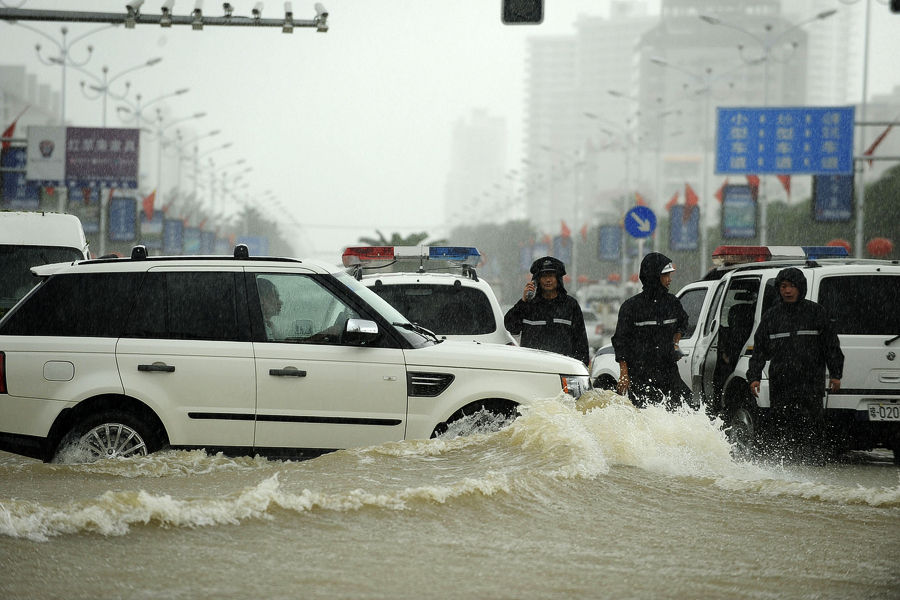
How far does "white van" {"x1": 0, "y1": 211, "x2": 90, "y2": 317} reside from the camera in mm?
14156

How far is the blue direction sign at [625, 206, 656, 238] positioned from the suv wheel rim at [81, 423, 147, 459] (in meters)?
13.7

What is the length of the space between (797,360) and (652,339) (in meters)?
1.14

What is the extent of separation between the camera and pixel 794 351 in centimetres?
930

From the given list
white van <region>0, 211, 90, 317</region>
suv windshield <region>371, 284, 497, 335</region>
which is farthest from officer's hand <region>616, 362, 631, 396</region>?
white van <region>0, 211, 90, 317</region>

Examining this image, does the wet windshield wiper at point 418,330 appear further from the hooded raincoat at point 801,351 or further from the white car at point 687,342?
the white car at point 687,342

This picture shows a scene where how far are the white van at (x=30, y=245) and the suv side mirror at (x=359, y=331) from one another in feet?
24.3

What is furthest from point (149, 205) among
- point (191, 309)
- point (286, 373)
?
point (286, 373)

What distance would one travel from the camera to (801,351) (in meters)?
9.28

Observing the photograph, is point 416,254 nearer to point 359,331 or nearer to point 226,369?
point 359,331

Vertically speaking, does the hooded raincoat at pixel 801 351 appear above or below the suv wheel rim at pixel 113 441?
above

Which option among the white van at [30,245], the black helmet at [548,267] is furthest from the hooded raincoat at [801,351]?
the white van at [30,245]

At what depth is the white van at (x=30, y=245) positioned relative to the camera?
46.4 ft

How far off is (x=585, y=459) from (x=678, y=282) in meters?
61.1

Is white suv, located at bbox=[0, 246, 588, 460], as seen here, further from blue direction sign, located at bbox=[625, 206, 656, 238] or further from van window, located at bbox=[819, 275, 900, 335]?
blue direction sign, located at bbox=[625, 206, 656, 238]
